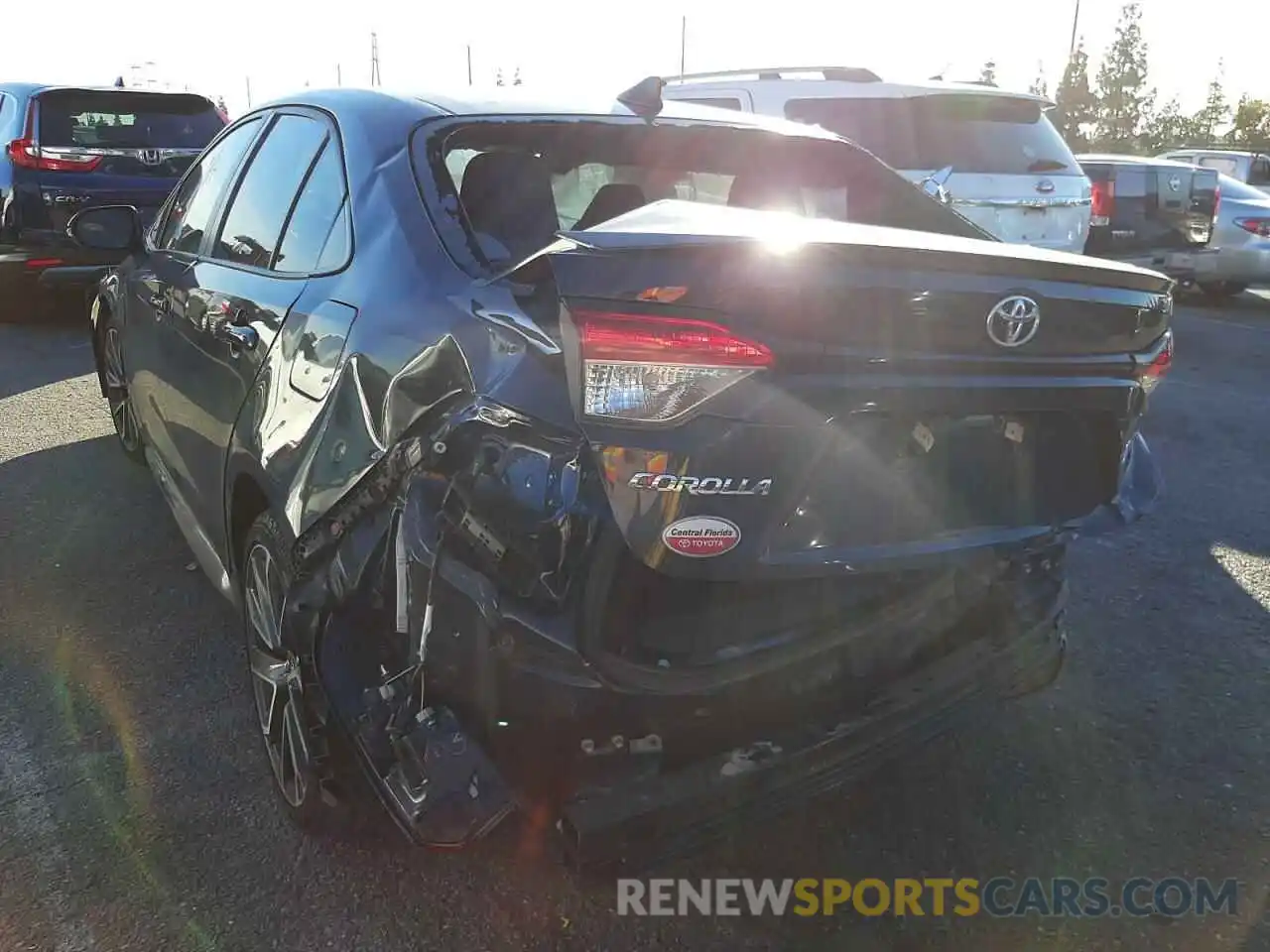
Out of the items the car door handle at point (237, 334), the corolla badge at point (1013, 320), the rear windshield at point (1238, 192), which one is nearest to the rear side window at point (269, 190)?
the car door handle at point (237, 334)

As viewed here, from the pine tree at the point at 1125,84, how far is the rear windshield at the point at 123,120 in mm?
56180

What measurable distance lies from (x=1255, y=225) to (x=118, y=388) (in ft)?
33.7

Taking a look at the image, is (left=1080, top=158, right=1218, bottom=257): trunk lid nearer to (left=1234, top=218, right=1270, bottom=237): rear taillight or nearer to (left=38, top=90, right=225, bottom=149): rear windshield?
(left=1234, top=218, right=1270, bottom=237): rear taillight

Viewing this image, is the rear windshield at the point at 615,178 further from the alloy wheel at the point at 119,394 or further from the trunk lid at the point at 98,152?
the trunk lid at the point at 98,152

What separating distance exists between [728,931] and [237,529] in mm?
1638

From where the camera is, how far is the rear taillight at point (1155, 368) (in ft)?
7.55

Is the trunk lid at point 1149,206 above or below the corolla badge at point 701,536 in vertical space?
below


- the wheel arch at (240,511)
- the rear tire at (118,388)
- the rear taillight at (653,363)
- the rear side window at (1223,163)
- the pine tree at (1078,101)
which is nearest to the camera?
the rear taillight at (653,363)

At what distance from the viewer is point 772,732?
2.01 metres

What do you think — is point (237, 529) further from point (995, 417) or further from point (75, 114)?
point (75, 114)

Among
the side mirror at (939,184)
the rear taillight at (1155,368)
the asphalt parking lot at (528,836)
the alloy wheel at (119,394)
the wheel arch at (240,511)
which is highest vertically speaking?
the side mirror at (939,184)

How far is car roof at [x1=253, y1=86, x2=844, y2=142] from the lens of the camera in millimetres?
2629

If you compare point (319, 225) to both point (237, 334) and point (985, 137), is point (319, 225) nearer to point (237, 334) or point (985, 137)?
point (237, 334)

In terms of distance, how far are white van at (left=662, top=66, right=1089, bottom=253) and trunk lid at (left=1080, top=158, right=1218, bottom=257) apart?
73.5 inches
